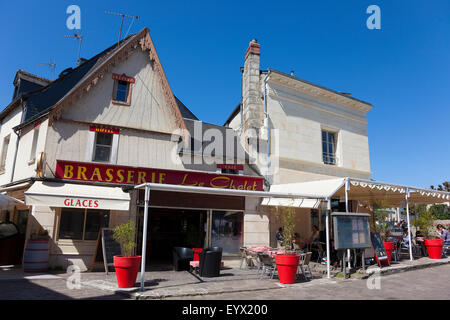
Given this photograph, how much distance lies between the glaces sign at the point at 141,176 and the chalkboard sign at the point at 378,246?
484 centimetres

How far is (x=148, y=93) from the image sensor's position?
12.2 meters

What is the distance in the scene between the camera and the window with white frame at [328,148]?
51.3 ft

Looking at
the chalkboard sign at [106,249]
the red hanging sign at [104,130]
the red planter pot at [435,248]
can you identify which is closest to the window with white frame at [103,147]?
the red hanging sign at [104,130]

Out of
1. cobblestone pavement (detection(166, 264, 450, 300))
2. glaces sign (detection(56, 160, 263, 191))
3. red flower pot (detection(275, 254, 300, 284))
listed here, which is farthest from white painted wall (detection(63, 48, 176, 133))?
cobblestone pavement (detection(166, 264, 450, 300))

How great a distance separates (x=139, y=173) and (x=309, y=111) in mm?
9110

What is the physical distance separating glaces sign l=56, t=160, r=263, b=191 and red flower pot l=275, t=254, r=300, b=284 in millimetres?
4830

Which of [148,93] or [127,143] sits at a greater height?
[148,93]

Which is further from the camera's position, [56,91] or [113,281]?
[56,91]

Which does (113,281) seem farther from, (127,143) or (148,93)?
(148,93)

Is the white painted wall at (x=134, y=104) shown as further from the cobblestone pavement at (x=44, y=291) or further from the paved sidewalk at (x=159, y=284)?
the cobblestone pavement at (x=44, y=291)
